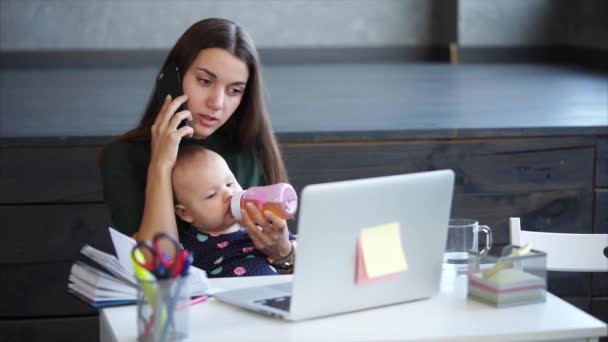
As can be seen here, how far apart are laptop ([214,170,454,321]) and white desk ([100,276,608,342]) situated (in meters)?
0.02

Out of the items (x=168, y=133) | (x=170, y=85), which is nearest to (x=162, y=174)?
(x=168, y=133)

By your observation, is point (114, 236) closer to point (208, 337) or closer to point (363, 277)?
point (208, 337)

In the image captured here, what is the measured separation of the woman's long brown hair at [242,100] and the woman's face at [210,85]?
0.02 meters

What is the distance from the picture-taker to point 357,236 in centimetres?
136

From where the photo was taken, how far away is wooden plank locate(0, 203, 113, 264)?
2.79 m

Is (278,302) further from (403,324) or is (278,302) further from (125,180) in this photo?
(125,180)

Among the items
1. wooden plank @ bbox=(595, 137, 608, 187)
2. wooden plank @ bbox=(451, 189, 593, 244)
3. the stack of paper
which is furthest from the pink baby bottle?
wooden plank @ bbox=(595, 137, 608, 187)

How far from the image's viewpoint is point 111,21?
566 centimetres

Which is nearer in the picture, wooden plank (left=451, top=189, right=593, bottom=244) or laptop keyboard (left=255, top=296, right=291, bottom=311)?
laptop keyboard (left=255, top=296, right=291, bottom=311)

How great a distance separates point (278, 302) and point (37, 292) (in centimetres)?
155

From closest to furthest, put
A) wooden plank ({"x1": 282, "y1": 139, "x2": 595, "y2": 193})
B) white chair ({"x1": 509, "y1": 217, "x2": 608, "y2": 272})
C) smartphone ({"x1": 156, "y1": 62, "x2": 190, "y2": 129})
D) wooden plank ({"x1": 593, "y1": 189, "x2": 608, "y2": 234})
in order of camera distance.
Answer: white chair ({"x1": 509, "y1": 217, "x2": 608, "y2": 272}) → smartphone ({"x1": 156, "y1": 62, "x2": 190, "y2": 129}) → wooden plank ({"x1": 282, "y1": 139, "x2": 595, "y2": 193}) → wooden plank ({"x1": 593, "y1": 189, "x2": 608, "y2": 234})

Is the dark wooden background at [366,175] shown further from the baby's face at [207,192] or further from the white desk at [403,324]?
the white desk at [403,324]

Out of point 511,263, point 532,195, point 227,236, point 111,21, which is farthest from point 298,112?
point 111,21

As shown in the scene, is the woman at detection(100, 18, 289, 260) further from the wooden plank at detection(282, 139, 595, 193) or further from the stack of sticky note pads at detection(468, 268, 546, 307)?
the wooden plank at detection(282, 139, 595, 193)
